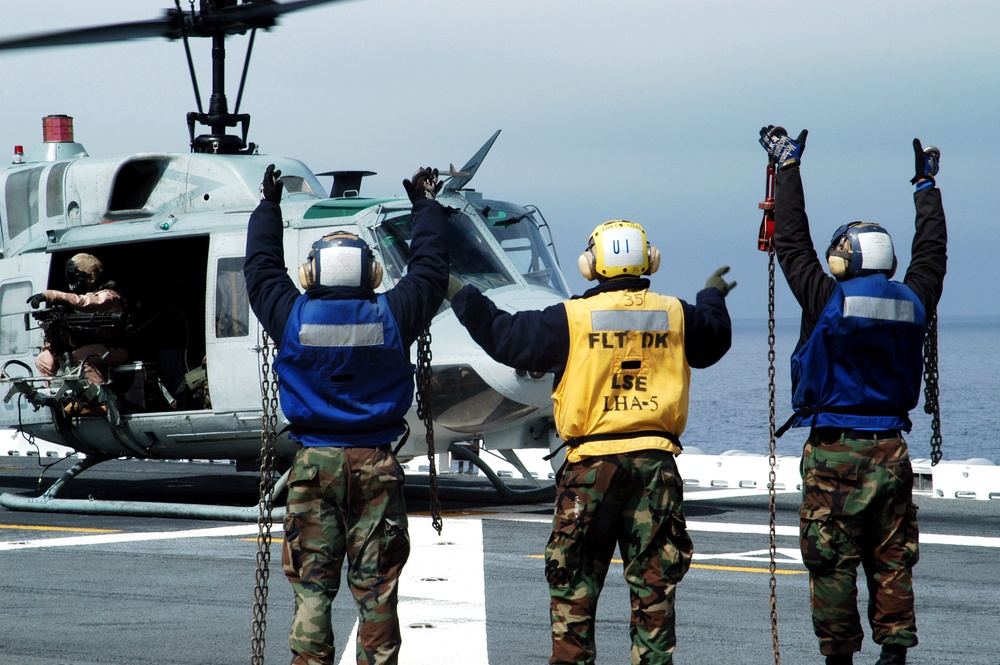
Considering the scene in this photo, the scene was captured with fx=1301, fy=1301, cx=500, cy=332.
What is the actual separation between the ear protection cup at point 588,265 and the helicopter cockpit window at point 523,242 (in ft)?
18.0

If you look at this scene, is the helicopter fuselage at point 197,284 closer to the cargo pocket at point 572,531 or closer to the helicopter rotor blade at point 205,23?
the helicopter rotor blade at point 205,23

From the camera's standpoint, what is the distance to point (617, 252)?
5895 mm

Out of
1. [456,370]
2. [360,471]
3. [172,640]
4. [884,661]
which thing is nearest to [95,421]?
[456,370]

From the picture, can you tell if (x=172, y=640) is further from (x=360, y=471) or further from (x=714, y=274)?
(x=714, y=274)

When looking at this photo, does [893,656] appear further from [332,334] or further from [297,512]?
[332,334]

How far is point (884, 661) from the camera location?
6031 mm

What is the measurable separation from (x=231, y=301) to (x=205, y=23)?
2.75 metres

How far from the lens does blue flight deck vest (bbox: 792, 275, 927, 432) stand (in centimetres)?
606

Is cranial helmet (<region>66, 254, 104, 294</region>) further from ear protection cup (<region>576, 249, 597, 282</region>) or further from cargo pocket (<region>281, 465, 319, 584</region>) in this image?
ear protection cup (<region>576, 249, 597, 282</region>)

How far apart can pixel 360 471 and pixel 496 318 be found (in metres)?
0.92

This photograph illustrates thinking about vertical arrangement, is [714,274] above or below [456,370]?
above

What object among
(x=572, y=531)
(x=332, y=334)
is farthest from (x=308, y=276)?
(x=572, y=531)

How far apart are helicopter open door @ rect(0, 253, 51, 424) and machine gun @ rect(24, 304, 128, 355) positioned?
484mm

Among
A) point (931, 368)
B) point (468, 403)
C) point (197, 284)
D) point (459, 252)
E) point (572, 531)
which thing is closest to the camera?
point (572, 531)
